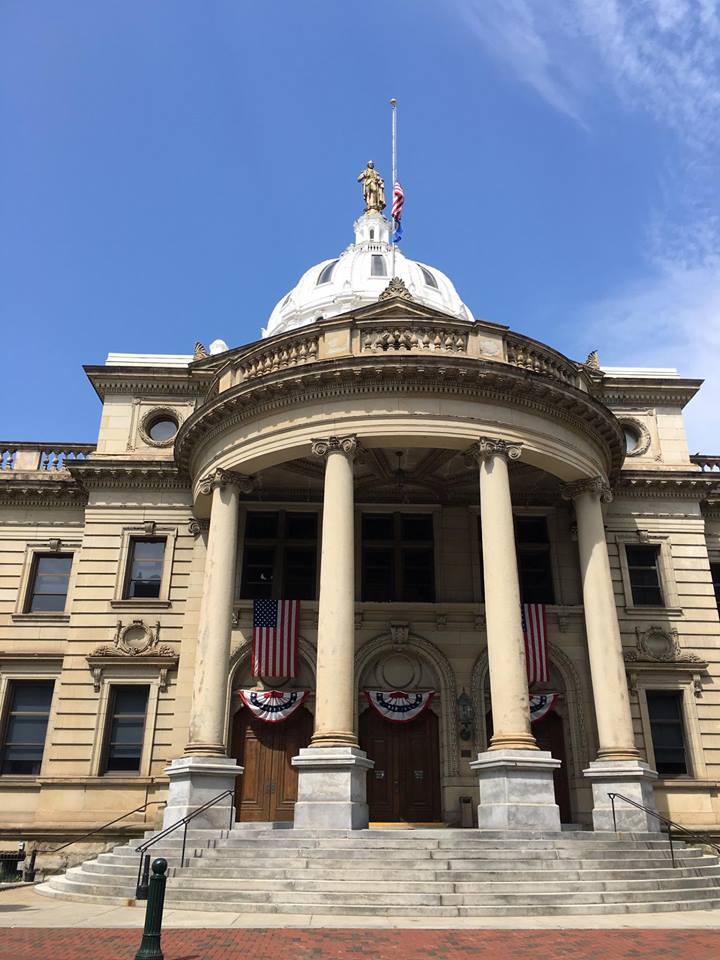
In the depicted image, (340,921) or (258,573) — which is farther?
(258,573)

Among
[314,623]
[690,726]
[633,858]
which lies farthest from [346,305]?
[633,858]

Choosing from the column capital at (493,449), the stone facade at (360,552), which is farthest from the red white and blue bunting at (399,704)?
the column capital at (493,449)

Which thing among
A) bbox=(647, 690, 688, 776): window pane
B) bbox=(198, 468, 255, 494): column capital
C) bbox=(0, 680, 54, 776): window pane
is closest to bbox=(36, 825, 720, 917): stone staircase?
bbox=(647, 690, 688, 776): window pane

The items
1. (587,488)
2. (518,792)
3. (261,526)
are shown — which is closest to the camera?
(518,792)

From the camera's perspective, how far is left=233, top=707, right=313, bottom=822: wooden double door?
21.4m

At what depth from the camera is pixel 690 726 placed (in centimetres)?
2272

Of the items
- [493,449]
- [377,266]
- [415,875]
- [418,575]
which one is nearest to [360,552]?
[418,575]

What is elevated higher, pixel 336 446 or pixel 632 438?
pixel 632 438

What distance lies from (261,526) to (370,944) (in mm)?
16021

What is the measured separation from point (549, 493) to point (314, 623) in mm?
8414

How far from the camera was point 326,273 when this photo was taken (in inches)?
2063

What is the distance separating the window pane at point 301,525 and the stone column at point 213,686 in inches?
148

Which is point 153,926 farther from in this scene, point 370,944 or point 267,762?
point 267,762

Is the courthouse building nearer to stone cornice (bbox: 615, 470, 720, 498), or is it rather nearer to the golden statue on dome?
stone cornice (bbox: 615, 470, 720, 498)
